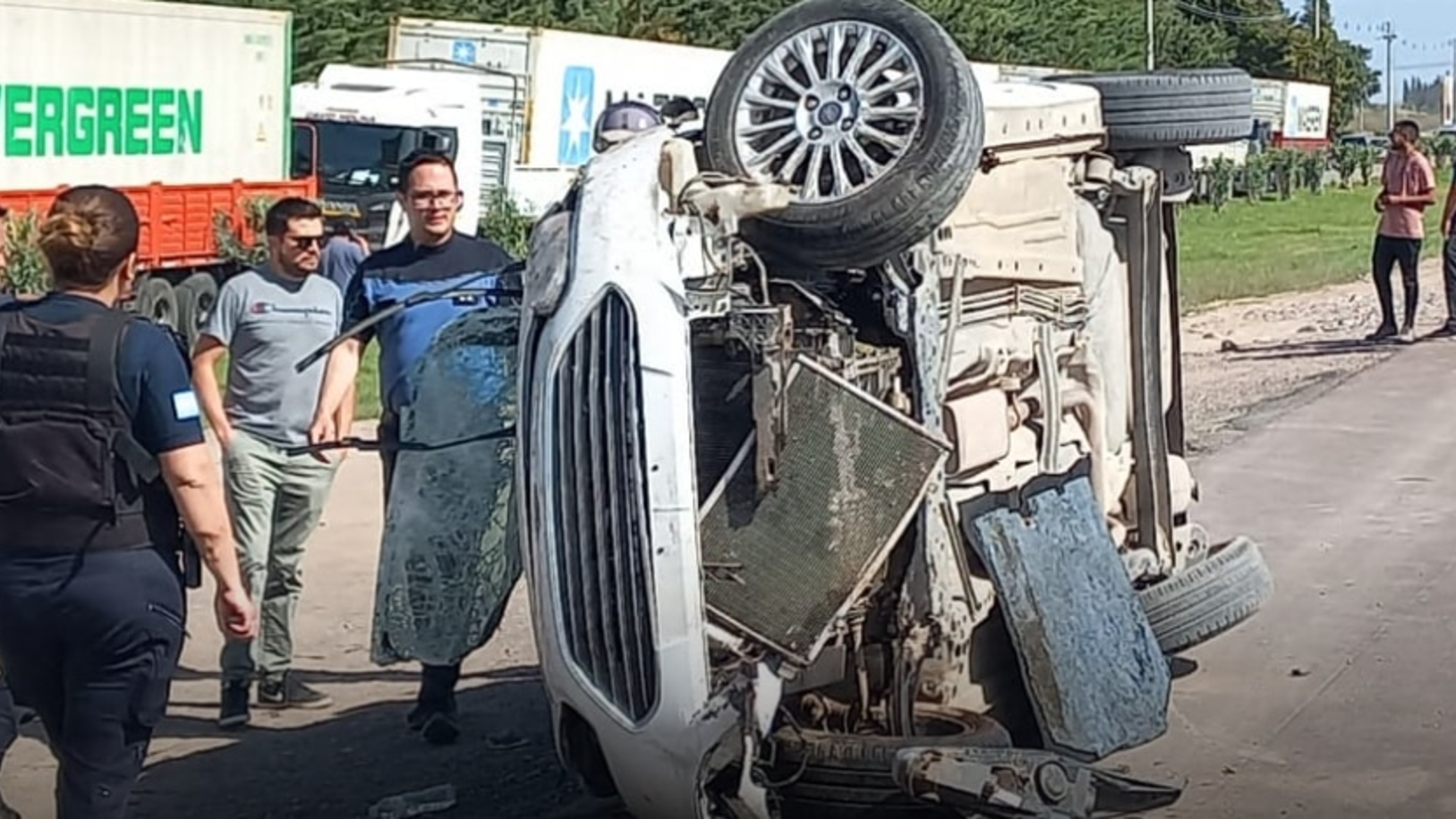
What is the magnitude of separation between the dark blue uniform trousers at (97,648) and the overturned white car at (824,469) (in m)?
0.90

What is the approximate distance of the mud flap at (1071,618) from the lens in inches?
224

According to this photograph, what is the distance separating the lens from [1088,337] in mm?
6715

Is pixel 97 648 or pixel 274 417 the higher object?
pixel 274 417

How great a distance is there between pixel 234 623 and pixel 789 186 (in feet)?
5.50

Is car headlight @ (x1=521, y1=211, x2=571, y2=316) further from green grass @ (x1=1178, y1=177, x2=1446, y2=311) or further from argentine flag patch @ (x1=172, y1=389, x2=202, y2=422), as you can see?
green grass @ (x1=1178, y1=177, x2=1446, y2=311)

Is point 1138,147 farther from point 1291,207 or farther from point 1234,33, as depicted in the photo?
point 1234,33

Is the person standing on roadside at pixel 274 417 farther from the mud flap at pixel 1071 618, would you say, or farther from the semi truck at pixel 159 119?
the semi truck at pixel 159 119

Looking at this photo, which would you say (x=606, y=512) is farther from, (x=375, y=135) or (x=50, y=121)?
(x=375, y=135)

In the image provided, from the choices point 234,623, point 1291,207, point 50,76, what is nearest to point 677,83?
point 50,76

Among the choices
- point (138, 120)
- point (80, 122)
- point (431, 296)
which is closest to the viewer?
point (431, 296)

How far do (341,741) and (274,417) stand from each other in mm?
1098

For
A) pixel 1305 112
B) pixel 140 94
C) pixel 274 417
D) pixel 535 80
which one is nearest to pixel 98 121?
pixel 140 94

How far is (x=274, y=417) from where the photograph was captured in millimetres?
7570

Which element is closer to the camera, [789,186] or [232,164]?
[789,186]
